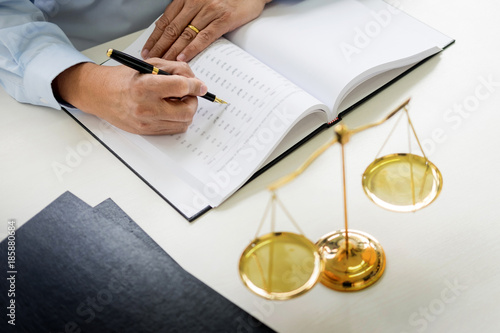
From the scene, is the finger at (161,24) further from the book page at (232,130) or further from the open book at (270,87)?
the book page at (232,130)

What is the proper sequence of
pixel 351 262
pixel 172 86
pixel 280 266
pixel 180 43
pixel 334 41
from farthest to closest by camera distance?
1. pixel 180 43
2. pixel 334 41
3. pixel 172 86
4. pixel 351 262
5. pixel 280 266

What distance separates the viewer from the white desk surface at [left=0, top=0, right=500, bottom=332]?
962 millimetres

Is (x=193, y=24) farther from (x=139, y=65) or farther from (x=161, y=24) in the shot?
(x=139, y=65)

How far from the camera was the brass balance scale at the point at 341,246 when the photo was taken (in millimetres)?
827

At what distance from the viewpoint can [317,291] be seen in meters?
1.00

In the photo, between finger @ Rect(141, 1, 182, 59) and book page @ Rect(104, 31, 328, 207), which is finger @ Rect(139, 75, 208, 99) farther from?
finger @ Rect(141, 1, 182, 59)

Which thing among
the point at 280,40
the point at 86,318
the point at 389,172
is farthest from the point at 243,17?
the point at 86,318

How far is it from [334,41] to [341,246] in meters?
0.54

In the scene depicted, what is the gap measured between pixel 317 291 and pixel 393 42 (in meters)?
0.65

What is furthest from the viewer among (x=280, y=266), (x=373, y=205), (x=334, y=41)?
(x=334, y=41)

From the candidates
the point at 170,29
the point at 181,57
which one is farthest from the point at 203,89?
the point at 170,29

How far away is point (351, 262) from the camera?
3.29 feet

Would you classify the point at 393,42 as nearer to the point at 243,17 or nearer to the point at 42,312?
the point at 243,17

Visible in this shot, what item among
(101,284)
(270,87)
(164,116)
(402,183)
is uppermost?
(402,183)
